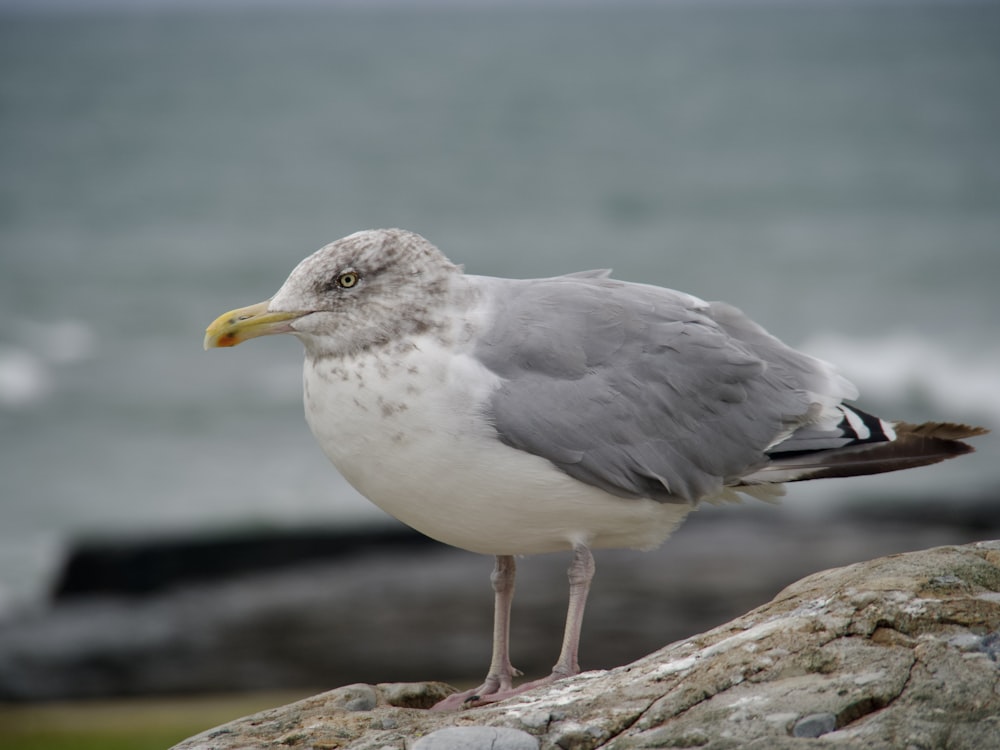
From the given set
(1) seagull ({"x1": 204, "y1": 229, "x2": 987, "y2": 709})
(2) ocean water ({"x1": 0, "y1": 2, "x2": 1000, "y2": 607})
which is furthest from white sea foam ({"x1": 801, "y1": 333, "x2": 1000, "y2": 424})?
(1) seagull ({"x1": 204, "y1": 229, "x2": 987, "y2": 709})

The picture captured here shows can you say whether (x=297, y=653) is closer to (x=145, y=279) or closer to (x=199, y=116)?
(x=145, y=279)

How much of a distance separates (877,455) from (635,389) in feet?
2.94

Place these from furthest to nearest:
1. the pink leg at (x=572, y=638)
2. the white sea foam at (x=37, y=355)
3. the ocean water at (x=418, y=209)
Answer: the white sea foam at (x=37, y=355) < the ocean water at (x=418, y=209) < the pink leg at (x=572, y=638)

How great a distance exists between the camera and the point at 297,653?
9688 mm

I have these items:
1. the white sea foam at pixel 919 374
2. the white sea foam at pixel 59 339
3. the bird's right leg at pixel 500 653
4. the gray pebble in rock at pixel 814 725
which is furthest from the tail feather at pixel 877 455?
the white sea foam at pixel 59 339

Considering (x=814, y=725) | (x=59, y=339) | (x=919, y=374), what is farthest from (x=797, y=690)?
(x=59, y=339)

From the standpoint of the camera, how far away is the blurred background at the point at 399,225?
396 inches

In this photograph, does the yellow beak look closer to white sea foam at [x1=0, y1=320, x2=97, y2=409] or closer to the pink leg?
the pink leg

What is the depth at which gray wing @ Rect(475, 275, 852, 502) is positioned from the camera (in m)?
3.90

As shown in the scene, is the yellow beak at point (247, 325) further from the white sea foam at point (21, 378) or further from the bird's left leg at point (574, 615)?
the white sea foam at point (21, 378)

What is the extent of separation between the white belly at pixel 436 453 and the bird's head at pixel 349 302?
83mm

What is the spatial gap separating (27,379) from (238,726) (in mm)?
19165

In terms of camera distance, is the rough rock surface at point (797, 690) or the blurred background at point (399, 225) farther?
the blurred background at point (399, 225)

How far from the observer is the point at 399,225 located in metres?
27.6
